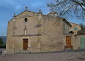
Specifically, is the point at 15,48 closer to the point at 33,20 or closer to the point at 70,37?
the point at 33,20

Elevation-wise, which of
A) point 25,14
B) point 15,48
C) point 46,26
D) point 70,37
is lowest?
point 15,48

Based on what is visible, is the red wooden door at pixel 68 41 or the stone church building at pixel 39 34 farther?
the stone church building at pixel 39 34

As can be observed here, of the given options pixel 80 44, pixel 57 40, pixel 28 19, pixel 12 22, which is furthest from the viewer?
pixel 12 22

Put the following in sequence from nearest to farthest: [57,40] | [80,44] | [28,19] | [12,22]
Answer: [80,44] < [57,40] < [28,19] < [12,22]

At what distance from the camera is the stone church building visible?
3456 cm

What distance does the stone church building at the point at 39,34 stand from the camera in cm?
3456

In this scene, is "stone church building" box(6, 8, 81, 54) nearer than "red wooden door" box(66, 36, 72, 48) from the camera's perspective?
No

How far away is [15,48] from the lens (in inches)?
1507

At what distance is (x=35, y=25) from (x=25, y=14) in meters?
4.48

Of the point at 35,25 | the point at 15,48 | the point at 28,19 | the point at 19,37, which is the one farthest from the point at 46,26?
the point at 15,48

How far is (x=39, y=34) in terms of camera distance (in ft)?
114

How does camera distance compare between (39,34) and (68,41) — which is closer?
(68,41)

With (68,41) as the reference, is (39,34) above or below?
above

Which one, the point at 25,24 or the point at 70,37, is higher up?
the point at 25,24
